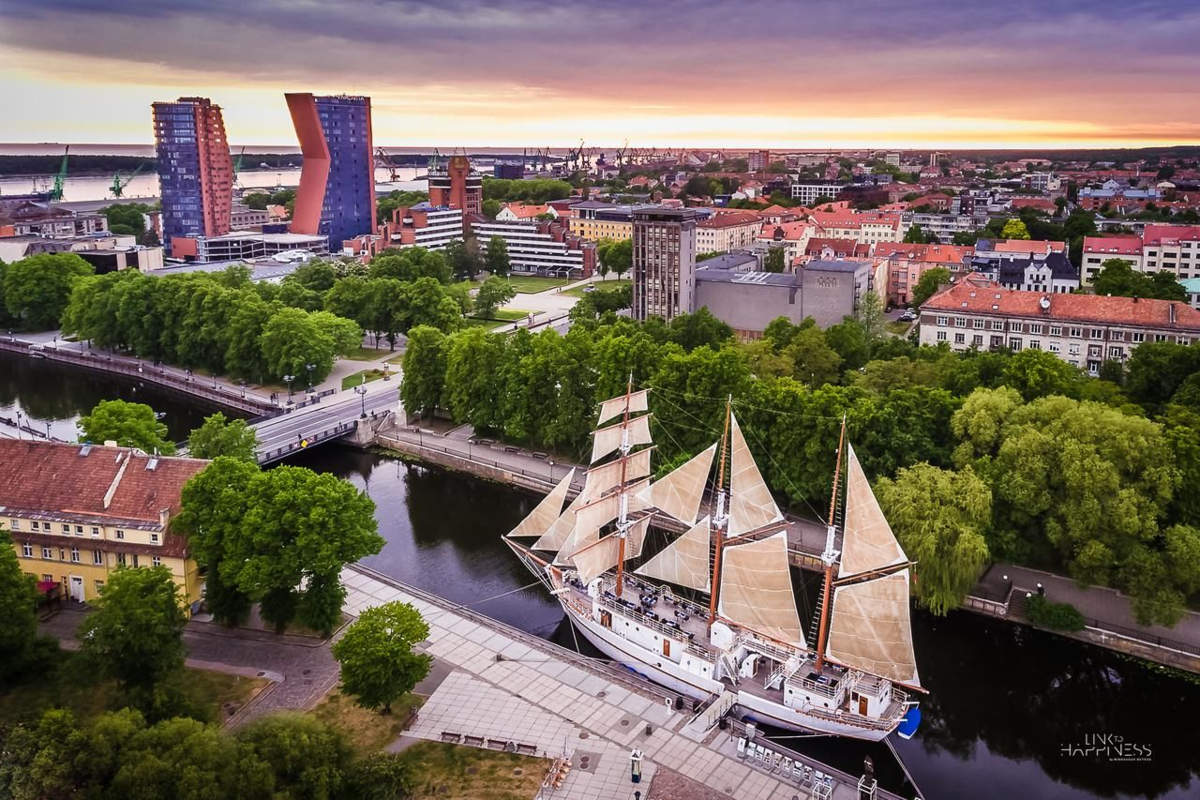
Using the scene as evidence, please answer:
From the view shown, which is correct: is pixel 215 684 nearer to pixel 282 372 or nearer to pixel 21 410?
pixel 282 372

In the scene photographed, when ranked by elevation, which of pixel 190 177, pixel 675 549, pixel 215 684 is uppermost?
pixel 190 177

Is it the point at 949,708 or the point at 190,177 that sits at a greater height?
the point at 190,177

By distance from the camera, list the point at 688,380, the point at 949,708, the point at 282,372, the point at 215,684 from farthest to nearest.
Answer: the point at 282,372, the point at 688,380, the point at 949,708, the point at 215,684

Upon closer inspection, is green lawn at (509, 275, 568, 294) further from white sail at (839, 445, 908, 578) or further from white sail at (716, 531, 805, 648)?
white sail at (839, 445, 908, 578)

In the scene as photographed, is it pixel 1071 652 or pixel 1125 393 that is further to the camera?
pixel 1125 393

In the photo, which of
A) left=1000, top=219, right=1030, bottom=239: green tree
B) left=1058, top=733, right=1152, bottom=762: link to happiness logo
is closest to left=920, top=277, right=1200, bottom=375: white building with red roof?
left=1058, top=733, right=1152, bottom=762: link to happiness logo

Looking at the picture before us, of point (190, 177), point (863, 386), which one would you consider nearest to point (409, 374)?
point (863, 386)

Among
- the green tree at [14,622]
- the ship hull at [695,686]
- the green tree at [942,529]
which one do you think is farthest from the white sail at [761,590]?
the green tree at [14,622]

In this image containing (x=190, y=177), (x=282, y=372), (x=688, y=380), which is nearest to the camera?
(x=688, y=380)
